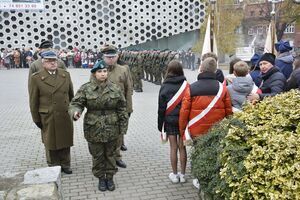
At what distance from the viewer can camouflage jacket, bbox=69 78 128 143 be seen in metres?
4.65

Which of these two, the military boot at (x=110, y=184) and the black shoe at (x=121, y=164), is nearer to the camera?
the military boot at (x=110, y=184)

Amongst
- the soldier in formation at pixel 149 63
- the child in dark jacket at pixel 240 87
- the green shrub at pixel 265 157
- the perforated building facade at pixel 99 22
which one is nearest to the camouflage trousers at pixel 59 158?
the child in dark jacket at pixel 240 87

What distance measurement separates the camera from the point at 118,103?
478 centimetres

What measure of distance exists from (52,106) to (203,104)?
A: 2.17 meters

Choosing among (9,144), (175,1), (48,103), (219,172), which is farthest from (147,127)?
(175,1)

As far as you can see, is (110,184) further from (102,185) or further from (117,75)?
(117,75)

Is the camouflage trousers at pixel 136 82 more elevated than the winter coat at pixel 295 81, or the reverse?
the winter coat at pixel 295 81

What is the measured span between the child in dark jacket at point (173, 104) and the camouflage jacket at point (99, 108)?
609mm

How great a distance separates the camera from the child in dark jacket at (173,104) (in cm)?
494

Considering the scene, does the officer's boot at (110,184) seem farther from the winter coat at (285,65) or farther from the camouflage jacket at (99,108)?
the winter coat at (285,65)

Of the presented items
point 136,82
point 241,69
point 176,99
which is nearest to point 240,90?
point 241,69

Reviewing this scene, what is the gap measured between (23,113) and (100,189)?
6434mm

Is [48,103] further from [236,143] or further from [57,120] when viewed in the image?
[236,143]

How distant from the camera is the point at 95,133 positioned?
15.3ft
